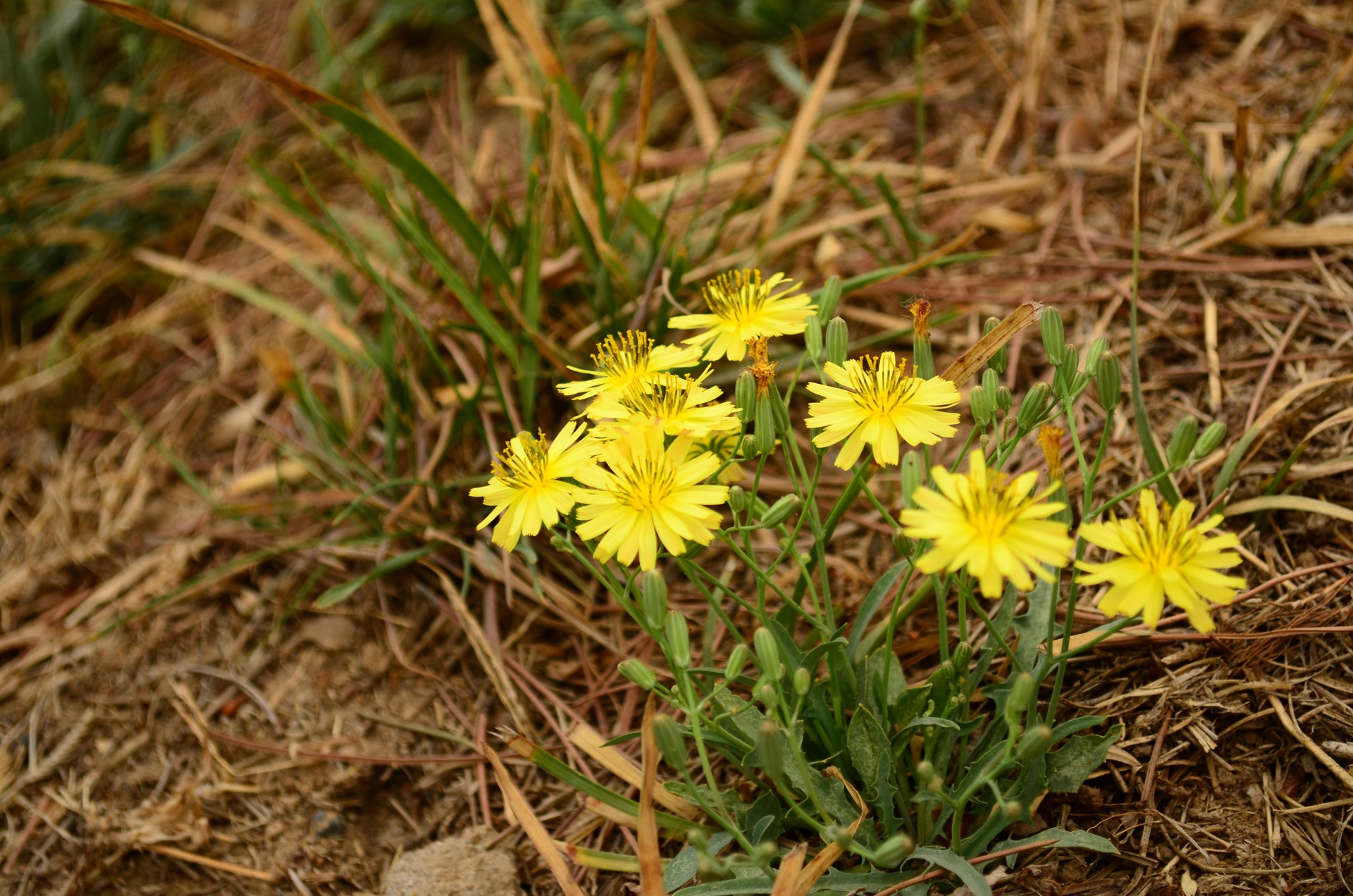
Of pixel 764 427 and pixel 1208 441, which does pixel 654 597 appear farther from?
pixel 1208 441

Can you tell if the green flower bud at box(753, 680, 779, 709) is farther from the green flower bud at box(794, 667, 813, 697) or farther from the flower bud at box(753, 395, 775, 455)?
the flower bud at box(753, 395, 775, 455)

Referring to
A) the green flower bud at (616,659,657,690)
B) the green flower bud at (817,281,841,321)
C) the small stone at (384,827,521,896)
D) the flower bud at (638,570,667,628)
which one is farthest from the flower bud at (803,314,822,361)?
the small stone at (384,827,521,896)

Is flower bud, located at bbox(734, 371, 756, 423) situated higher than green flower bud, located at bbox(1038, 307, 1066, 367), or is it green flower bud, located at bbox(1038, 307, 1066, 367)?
green flower bud, located at bbox(1038, 307, 1066, 367)

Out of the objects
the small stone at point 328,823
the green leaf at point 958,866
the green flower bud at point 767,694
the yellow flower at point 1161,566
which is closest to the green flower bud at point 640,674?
the green flower bud at point 767,694

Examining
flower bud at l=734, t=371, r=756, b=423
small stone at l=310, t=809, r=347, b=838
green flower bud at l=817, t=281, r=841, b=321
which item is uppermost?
green flower bud at l=817, t=281, r=841, b=321

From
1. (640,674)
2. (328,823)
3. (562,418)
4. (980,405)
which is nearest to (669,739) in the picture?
(640,674)

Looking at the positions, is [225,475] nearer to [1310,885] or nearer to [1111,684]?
[1111,684]

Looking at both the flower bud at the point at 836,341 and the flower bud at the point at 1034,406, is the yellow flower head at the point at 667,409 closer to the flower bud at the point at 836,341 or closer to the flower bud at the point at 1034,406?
the flower bud at the point at 836,341
